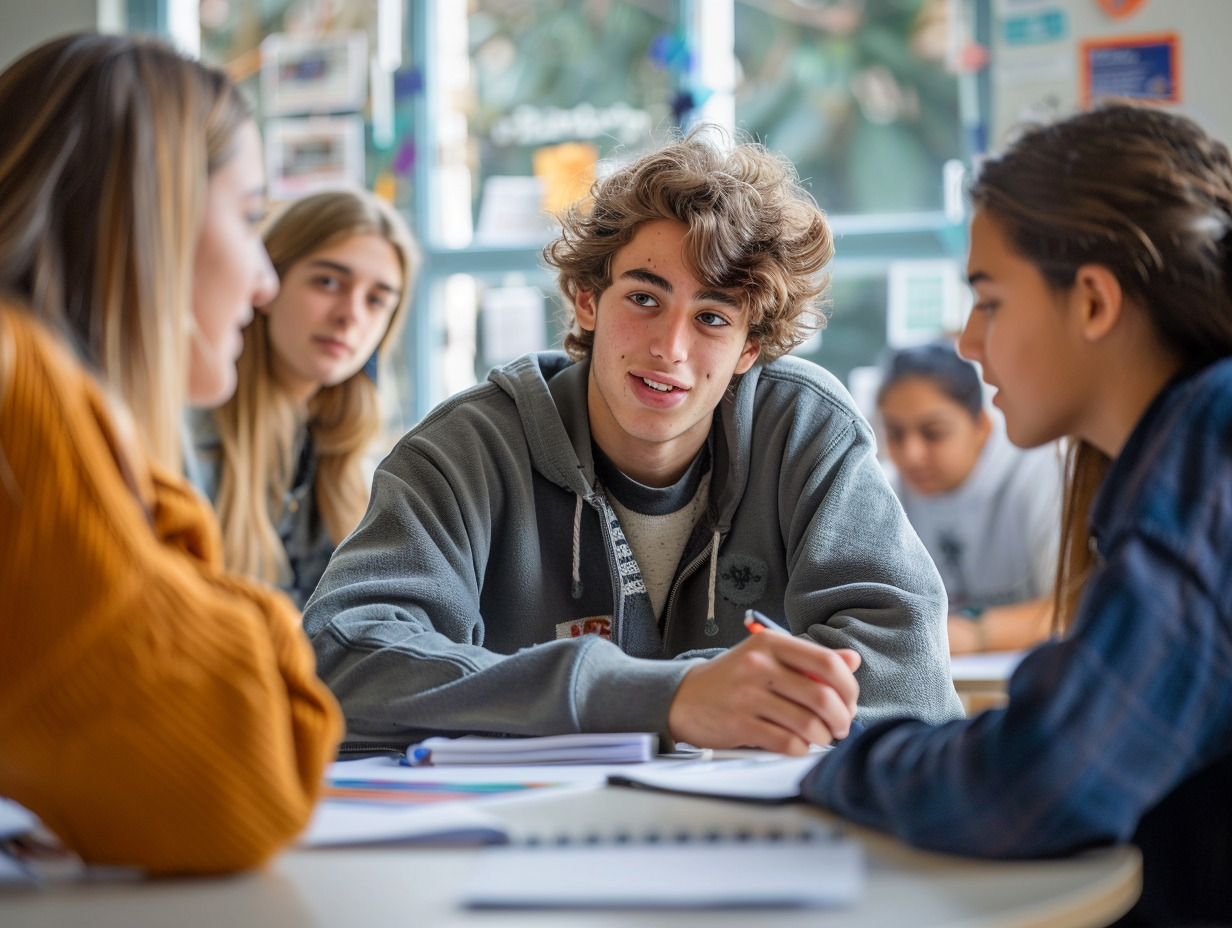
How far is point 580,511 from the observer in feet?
5.59

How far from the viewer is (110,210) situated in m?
0.84

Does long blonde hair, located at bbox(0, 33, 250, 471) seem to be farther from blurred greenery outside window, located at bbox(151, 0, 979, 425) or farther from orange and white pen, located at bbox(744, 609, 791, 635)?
blurred greenery outside window, located at bbox(151, 0, 979, 425)

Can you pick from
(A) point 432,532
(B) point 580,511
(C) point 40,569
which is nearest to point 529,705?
(A) point 432,532

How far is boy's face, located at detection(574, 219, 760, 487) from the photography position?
66.8 inches

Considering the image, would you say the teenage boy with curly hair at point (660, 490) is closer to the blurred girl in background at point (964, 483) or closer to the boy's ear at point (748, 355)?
the boy's ear at point (748, 355)

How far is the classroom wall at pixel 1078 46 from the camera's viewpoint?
3162 millimetres

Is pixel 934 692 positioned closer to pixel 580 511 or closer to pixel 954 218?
pixel 580 511

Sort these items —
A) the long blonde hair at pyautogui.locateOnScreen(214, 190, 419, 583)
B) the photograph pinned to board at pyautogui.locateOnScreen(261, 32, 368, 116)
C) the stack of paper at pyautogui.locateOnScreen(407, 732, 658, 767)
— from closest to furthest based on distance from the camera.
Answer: the stack of paper at pyautogui.locateOnScreen(407, 732, 658, 767), the long blonde hair at pyautogui.locateOnScreen(214, 190, 419, 583), the photograph pinned to board at pyautogui.locateOnScreen(261, 32, 368, 116)

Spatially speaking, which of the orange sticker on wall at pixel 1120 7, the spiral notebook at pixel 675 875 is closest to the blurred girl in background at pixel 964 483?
the orange sticker on wall at pixel 1120 7

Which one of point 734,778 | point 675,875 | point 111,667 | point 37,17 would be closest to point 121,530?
point 111,667

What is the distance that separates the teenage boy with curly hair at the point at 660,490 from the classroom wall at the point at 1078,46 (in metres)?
1.68

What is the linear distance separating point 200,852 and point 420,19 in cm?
357

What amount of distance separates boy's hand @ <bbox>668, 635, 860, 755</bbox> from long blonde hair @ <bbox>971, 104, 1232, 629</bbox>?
413mm

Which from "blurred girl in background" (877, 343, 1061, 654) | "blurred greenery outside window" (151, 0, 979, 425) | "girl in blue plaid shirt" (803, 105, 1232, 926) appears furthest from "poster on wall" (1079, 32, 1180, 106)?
"girl in blue plaid shirt" (803, 105, 1232, 926)
